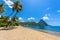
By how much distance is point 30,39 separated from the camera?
1700 centimetres

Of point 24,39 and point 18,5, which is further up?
point 18,5

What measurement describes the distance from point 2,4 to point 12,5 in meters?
2.25

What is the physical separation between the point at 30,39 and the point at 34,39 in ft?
1.32

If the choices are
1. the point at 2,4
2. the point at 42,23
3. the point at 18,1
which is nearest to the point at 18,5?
the point at 18,1

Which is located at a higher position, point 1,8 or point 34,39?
point 1,8

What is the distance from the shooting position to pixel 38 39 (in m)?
17.0

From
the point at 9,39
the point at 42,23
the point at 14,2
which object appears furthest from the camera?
the point at 42,23

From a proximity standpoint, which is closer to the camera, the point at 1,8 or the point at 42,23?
the point at 1,8

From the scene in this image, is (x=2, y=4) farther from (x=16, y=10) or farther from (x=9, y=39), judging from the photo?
(x=9, y=39)

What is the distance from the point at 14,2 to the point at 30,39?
20.0m

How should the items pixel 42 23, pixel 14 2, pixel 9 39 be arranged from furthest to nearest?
pixel 42 23, pixel 14 2, pixel 9 39

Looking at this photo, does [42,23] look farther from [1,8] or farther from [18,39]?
[18,39]

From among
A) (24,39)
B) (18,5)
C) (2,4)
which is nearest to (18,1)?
(18,5)

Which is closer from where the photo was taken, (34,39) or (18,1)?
(34,39)
